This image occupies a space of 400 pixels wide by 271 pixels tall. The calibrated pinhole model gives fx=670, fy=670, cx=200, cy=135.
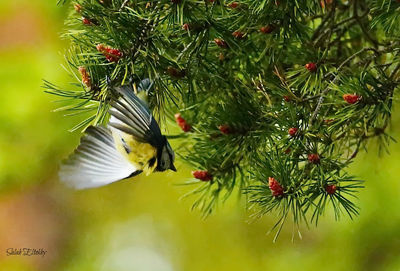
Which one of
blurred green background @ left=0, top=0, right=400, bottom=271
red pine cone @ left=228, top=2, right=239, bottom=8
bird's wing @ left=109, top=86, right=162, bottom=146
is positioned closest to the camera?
bird's wing @ left=109, top=86, right=162, bottom=146

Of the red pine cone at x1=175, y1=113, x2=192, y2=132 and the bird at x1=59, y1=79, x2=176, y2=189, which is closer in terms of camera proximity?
the bird at x1=59, y1=79, x2=176, y2=189

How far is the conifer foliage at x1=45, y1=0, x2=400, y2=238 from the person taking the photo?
625 mm

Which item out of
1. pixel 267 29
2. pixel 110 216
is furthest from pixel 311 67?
pixel 110 216

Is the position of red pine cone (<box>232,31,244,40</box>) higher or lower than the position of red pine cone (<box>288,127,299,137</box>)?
higher

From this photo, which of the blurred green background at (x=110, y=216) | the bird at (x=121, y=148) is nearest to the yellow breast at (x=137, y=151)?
the bird at (x=121, y=148)

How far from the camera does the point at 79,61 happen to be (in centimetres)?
63

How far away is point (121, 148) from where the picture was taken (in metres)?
0.64

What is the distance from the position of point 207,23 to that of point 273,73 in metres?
0.13

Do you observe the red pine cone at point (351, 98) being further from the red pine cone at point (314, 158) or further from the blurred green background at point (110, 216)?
the blurred green background at point (110, 216)

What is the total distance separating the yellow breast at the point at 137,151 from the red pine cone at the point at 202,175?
10cm

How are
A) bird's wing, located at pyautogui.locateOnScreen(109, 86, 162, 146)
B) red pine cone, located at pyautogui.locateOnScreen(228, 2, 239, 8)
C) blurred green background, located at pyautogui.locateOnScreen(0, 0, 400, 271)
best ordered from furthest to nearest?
Answer: blurred green background, located at pyautogui.locateOnScreen(0, 0, 400, 271), red pine cone, located at pyautogui.locateOnScreen(228, 2, 239, 8), bird's wing, located at pyautogui.locateOnScreen(109, 86, 162, 146)

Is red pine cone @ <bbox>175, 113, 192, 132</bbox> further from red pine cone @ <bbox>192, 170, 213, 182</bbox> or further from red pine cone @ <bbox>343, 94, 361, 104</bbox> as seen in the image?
red pine cone @ <bbox>343, 94, 361, 104</bbox>

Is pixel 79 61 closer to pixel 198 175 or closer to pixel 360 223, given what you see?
pixel 198 175

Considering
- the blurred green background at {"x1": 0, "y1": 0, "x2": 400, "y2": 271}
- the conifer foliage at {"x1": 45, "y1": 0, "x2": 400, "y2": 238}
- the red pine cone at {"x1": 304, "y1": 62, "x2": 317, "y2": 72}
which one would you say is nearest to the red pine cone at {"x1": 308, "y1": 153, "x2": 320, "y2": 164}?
the conifer foliage at {"x1": 45, "y1": 0, "x2": 400, "y2": 238}
